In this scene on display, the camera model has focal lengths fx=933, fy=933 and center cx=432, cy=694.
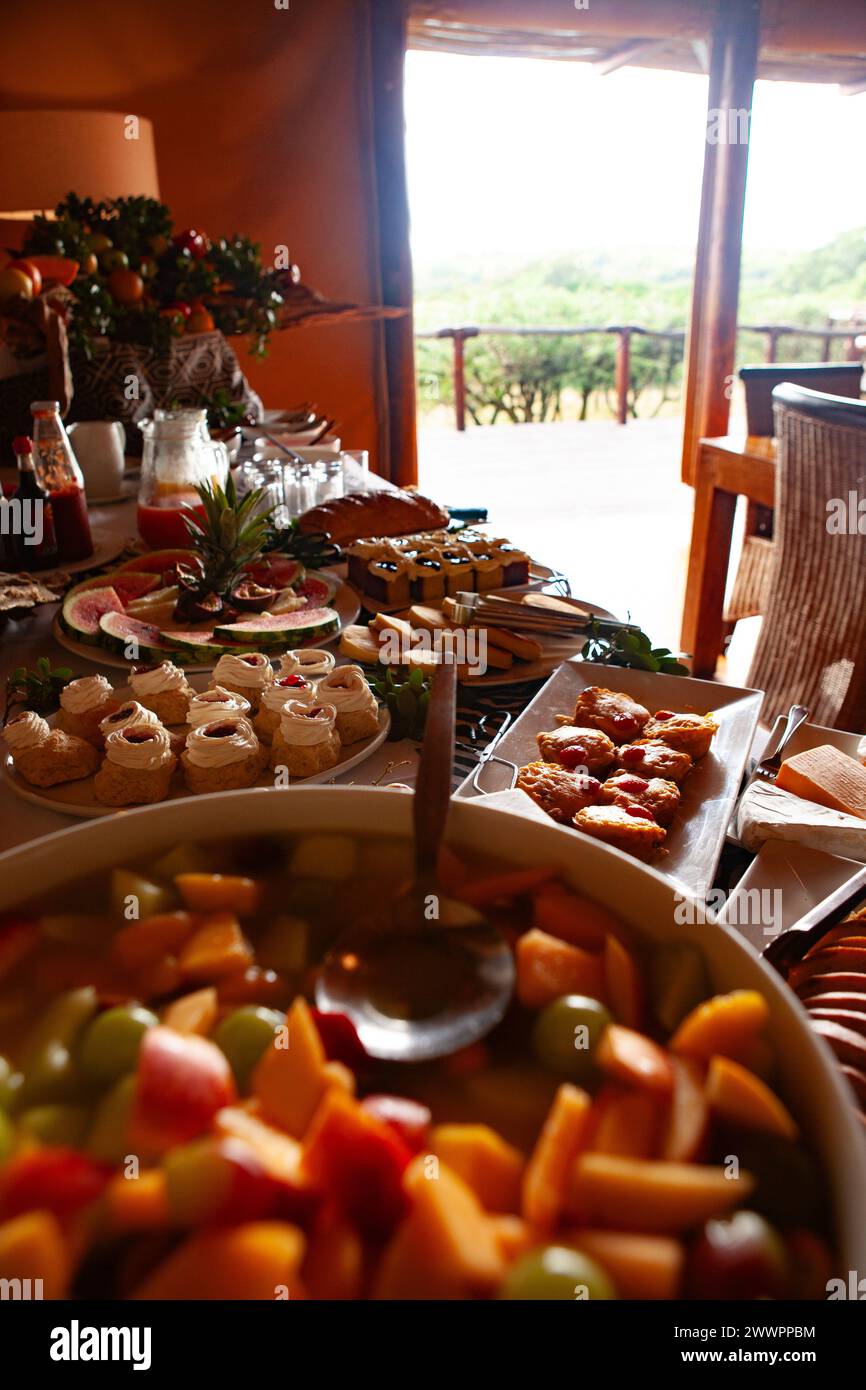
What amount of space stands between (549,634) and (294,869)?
2.92 ft

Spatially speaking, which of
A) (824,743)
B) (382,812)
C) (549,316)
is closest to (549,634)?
(824,743)

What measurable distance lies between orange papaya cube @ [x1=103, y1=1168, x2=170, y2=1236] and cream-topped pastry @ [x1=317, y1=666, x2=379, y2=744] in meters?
0.70

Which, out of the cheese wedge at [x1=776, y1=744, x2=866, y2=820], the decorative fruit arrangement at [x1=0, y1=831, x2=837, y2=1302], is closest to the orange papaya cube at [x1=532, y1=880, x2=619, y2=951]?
the decorative fruit arrangement at [x1=0, y1=831, x2=837, y2=1302]

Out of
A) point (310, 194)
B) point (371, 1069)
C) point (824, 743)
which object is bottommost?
point (824, 743)

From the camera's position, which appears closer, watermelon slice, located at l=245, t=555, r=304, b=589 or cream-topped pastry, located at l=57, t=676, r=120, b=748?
cream-topped pastry, located at l=57, t=676, r=120, b=748

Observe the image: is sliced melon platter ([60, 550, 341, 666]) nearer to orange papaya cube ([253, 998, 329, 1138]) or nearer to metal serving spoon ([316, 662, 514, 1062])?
metal serving spoon ([316, 662, 514, 1062])

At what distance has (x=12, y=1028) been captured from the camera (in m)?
0.45

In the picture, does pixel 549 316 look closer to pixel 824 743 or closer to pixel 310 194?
pixel 310 194

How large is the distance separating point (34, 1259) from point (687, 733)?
0.86m

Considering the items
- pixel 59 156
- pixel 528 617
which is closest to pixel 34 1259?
pixel 528 617

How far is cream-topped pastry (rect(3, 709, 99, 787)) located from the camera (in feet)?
3.10

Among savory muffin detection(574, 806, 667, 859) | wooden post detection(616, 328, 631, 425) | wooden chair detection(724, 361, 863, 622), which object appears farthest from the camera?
wooden post detection(616, 328, 631, 425)

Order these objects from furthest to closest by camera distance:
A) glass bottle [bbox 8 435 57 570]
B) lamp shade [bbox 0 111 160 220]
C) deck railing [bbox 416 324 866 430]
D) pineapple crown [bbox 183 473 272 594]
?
deck railing [bbox 416 324 866 430] < lamp shade [bbox 0 111 160 220] < glass bottle [bbox 8 435 57 570] < pineapple crown [bbox 183 473 272 594]

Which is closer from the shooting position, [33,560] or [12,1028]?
[12,1028]
